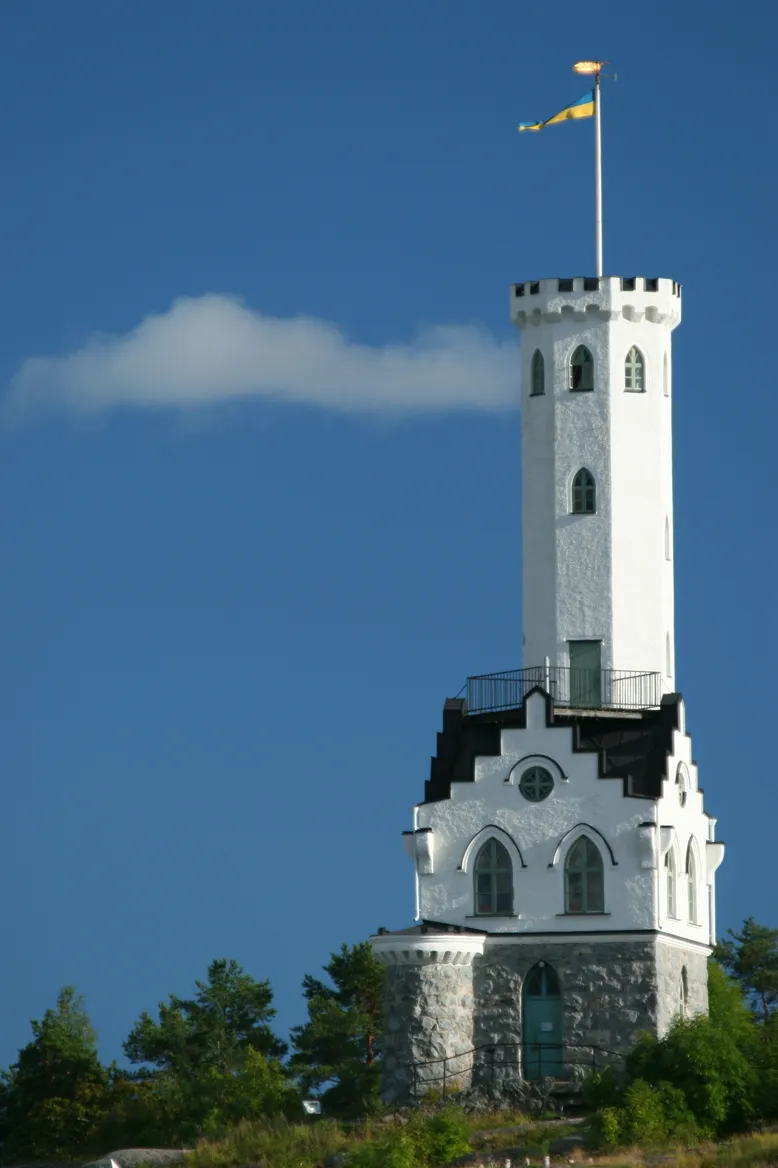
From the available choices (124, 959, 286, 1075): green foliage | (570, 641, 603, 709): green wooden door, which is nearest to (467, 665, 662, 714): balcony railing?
(570, 641, 603, 709): green wooden door

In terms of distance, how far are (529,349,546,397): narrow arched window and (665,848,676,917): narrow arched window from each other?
11.6m

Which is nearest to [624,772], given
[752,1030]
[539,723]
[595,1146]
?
[539,723]

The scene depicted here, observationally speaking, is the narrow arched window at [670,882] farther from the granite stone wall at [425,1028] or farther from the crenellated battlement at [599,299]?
the crenellated battlement at [599,299]

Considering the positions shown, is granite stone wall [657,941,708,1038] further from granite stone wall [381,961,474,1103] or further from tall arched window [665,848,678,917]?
granite stone wall [381,961,474,1103]

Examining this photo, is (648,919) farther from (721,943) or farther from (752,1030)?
(721,943)

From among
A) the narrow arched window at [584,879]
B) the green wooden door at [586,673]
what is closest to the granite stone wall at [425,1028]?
the narrow arched window at [584,879]

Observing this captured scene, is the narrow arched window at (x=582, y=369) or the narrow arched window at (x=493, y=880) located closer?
the narrow arched window at (x=493, y=880)

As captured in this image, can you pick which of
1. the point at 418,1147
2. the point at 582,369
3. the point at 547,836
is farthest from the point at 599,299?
the point at 418,1147

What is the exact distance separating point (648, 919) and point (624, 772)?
3518mm

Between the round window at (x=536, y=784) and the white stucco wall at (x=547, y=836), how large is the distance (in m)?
0.14

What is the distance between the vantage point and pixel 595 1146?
54.2 m

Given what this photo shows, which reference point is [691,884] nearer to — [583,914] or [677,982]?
[677,982]

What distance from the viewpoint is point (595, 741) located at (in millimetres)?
62469

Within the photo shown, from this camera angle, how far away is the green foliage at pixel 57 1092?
234 feet
